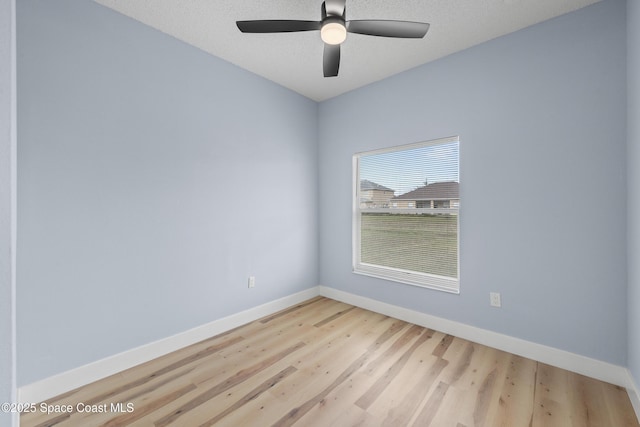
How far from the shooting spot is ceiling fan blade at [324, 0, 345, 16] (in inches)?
62.0

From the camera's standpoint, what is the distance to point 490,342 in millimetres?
2332

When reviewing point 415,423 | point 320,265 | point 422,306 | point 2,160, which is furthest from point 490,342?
point 2,160

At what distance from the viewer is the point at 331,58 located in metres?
2.02

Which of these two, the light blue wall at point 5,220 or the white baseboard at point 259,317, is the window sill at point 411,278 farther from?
the light blue wall at point 5,220

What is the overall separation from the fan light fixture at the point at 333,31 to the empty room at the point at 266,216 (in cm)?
2

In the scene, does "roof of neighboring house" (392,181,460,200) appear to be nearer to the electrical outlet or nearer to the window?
the window

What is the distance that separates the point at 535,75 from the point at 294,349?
309 centimetres

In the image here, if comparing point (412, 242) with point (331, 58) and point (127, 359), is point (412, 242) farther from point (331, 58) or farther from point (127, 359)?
point (127, 359)

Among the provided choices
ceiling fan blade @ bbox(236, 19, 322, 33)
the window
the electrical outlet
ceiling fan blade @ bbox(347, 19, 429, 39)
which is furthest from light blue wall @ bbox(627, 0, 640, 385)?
ceiling fan blade @ bbox(236, 19, 322, 33)

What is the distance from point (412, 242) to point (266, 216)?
1.72m

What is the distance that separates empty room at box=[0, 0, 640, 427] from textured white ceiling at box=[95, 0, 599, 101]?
0.02 meters

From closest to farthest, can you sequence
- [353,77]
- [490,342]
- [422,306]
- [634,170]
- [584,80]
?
[634,170] → [584,80] → [490,342] → [422,306] → [353,77]

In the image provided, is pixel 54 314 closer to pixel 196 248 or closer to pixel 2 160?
→ pixel 196 248

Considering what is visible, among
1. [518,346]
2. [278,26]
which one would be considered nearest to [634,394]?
[518,346]
